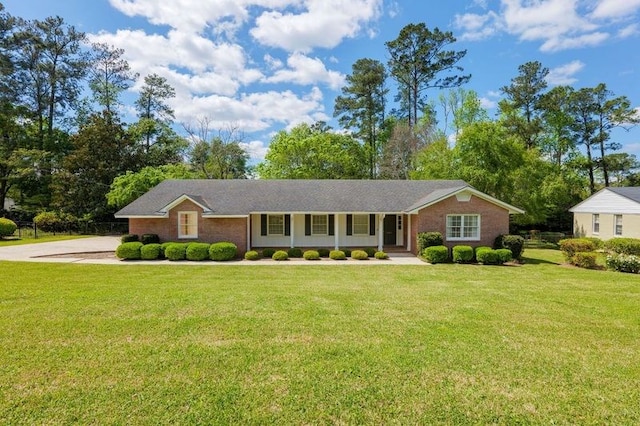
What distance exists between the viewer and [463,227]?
60.7 feet

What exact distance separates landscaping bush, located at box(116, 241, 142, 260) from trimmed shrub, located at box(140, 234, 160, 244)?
1.17 meters

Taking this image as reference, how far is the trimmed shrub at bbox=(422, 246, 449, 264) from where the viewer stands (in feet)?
53.1

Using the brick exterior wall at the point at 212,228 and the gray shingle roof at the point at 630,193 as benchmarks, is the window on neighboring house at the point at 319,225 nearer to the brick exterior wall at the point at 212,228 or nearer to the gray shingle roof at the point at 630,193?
the brick exterior wall at the point at 212,228

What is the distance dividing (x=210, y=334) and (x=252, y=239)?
14.8m

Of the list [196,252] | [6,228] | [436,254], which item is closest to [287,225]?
[196,252]

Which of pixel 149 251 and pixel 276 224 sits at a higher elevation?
pixel 276 224

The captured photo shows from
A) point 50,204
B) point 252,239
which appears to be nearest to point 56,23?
point 50,204

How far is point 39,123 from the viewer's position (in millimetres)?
36969

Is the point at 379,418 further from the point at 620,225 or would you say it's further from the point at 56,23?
the point at 56,23

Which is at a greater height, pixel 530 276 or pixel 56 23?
pixel 56 23

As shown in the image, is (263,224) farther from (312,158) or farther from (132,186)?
(312,158)

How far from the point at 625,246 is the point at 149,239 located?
83.8ft

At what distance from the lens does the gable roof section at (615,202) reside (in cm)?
2253

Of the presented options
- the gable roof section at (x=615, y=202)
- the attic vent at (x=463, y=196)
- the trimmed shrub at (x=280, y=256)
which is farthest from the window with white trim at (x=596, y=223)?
the trimmed shrub at (x=280, y=256)
